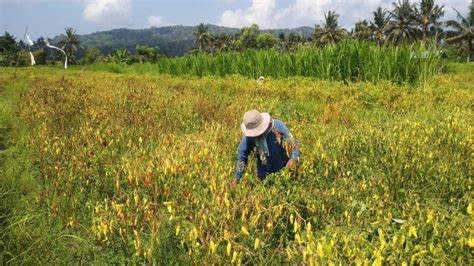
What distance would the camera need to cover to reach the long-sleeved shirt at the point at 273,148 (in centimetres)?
445

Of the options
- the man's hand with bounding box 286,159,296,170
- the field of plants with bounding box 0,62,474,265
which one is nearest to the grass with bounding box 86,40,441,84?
the field of plants with bounding box 0,62,474,265

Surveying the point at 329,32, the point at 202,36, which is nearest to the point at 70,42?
the point at 202,36

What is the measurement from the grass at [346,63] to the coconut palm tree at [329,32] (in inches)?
1377

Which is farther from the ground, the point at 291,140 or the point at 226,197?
the point at 291,140

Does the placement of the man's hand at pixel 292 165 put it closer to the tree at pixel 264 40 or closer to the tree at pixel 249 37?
the tree at pixel 264 40

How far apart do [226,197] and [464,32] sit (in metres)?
50.3

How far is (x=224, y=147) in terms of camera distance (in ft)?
18.8

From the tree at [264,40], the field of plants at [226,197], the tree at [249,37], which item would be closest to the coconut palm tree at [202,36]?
the tree at [249,37]

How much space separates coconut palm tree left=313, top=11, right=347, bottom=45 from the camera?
52906 millimetres

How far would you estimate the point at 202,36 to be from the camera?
81688mm

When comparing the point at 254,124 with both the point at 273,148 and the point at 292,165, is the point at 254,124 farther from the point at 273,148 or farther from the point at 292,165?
the point at 292,165

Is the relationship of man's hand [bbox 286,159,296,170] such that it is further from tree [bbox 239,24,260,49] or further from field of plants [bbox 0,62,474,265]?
tree [bbox 239,24,260,49]

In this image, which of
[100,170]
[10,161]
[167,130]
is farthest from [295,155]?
[10,161]

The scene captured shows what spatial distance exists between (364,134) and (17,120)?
671cm
